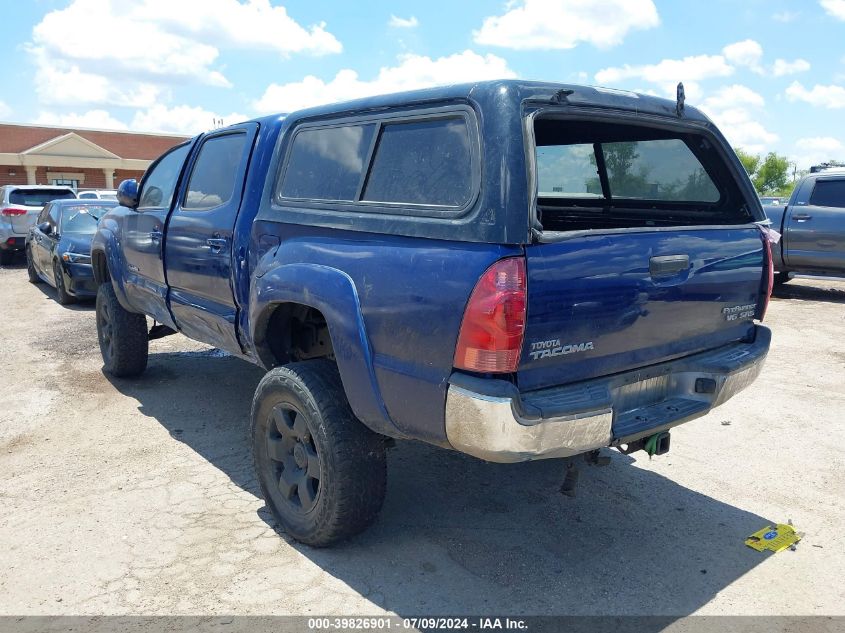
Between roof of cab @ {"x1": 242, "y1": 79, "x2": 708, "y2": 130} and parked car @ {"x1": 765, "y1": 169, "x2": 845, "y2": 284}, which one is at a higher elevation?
roof of cab @ {"x1": 242, "y1": 79, "x2": 708, "y2": 130}

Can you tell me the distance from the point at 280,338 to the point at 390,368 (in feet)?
4.01

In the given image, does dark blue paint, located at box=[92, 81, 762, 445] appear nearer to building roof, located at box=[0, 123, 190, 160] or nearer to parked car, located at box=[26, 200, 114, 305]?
parked car, located at box=[26, 200, 114, 305]

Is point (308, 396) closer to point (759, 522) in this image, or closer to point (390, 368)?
point (390, 368)

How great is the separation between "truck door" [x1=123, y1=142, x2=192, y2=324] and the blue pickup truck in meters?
0.71

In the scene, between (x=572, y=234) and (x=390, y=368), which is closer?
(x=572, y=234)

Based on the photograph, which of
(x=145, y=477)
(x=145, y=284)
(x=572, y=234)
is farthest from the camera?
(x=145, y=284)

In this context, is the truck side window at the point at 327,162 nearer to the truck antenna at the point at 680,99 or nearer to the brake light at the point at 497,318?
the brake light at the point at 497,318

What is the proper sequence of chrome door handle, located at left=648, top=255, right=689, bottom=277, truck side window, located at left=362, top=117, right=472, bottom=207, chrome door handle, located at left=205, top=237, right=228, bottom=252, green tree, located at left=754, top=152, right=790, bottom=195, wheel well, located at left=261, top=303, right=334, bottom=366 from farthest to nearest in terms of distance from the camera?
green tree, located at left=754, top=152, right=790, bottom=195 → chrome door handle, located at left=205, top=237, right=228, bottom=252 → wheel well, located at left=261, top=303, right=334, bottom=366 → chrome door handle, located at left=648, top=255, right=689, bottom=277 → truck side window, located at left=362, top=117, right=472, bottom=207

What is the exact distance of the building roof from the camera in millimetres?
40344

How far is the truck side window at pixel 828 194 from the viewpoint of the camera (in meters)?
10.7

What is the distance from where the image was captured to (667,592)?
3125mm

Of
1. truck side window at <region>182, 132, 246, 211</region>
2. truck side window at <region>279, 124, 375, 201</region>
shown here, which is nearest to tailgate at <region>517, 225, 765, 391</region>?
truck side window at <region>279, 124, 375, 201</region>

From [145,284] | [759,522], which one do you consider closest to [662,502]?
[759,522]

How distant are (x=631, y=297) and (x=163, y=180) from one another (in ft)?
12.6
